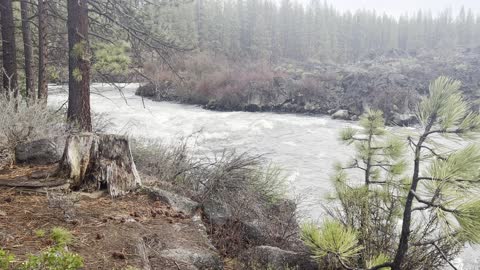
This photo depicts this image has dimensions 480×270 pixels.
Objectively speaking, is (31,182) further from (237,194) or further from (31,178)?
(237,194)

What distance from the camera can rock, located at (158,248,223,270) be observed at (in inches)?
134

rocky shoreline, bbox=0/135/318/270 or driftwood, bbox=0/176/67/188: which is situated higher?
driftwood, bbox=0/176/67/188

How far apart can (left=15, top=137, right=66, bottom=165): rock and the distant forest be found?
35939 millimetres

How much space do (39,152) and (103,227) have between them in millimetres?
2065

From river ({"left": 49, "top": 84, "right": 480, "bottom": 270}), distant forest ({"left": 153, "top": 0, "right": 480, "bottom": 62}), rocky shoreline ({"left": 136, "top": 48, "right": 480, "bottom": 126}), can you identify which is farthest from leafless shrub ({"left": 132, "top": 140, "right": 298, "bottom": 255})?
distant forest ({"left": 153, "top": 0, "right": 480, "bottom": 62})

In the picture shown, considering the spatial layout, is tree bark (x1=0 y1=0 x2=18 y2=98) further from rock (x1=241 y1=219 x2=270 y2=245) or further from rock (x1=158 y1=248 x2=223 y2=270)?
rock (x1=158 y1=248 x2=223 y2=270)

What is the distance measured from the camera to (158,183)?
210 inches

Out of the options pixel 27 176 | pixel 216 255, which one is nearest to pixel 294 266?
pixel 216 255

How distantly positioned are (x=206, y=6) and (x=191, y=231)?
209ft

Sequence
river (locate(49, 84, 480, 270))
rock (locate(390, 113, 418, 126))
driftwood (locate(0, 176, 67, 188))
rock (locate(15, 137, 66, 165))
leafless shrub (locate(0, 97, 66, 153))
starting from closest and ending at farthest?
driftwood (locate(0, 176, 67, 188)), rock (locate(15, 137, 66, 165)), leafless shrub (locate(0, 97, 66, 153)), river (locate(49, 84, 480, 270)), rock (locate(390, 113, 418, 126))

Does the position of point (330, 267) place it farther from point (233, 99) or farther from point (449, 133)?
point (233, 99)

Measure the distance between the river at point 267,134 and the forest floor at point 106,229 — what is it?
3.60m

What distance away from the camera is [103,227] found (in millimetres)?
3516

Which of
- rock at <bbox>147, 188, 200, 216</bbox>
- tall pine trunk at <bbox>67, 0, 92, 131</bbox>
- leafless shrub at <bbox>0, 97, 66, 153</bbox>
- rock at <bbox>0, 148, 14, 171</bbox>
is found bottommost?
rock at <bbox>147, 188, 200, 216</bbox>
